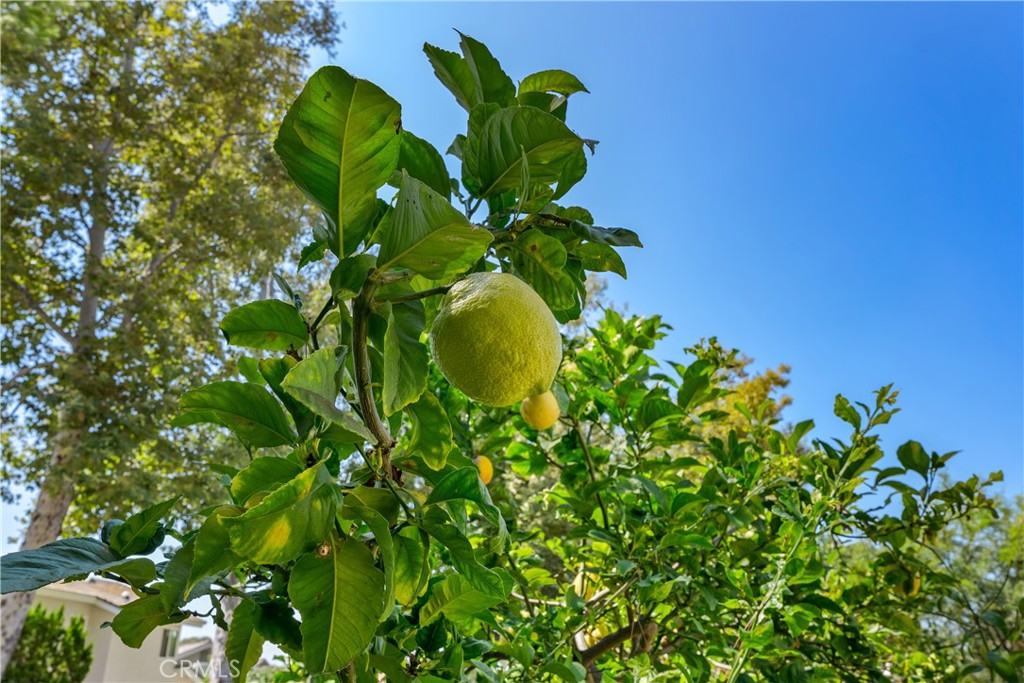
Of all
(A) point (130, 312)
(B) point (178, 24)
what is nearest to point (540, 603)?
(A) point (130, 312)

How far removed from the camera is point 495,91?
55cm

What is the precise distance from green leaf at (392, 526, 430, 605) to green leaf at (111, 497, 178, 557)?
0.20 metres

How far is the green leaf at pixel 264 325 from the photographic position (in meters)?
0.52

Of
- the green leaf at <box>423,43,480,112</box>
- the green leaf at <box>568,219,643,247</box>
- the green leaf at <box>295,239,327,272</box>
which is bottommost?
the green leaf at <box>295,239,327,272</box>

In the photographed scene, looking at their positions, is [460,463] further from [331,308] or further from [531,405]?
[531,405]

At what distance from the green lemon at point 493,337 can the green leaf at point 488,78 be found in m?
0.18

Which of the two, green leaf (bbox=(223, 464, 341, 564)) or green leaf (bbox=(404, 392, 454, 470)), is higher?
green leaf (bbox=(404, 392, 454, 470))

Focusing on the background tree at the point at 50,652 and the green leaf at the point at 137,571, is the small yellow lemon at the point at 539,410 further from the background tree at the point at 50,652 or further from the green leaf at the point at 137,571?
the background tree at the point at 50,652

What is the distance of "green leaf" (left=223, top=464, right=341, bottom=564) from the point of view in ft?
1.19

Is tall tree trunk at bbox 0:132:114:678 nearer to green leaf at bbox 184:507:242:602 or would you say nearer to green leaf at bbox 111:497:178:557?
green leaf at bbox 111:497:178:557

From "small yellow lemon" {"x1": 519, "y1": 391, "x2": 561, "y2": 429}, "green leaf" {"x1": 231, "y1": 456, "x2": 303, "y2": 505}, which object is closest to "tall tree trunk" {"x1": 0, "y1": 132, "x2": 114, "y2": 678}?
"small yellow lemon" {"x1": 519, "y1": 391, "x2": 561, "y2": 429}

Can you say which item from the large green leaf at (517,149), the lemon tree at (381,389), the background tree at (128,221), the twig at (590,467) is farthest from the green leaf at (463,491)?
the background tree at (128,221)

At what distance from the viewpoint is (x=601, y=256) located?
542 mm

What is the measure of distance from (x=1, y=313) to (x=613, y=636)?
25.6 ft
